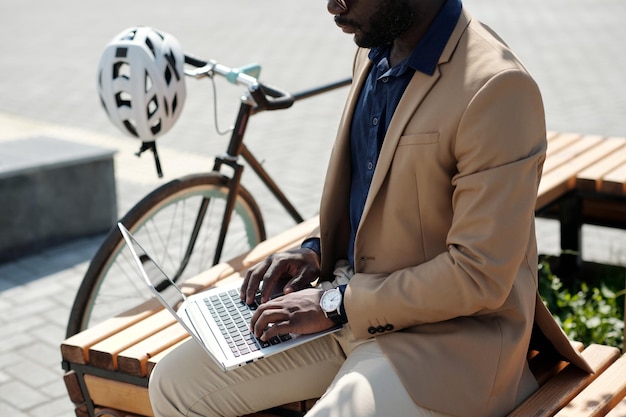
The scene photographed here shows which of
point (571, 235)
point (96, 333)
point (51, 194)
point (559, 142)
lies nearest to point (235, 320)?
point (96, 333)

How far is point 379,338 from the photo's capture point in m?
2.64

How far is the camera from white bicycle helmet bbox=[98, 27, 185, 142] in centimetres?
416

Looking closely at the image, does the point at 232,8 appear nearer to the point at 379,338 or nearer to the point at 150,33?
the point at 150,33

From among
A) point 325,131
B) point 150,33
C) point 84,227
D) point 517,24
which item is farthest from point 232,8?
point 150,33

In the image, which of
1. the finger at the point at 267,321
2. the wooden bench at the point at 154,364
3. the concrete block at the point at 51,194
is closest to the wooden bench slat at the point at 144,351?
the wooden bench at the point at 154,364

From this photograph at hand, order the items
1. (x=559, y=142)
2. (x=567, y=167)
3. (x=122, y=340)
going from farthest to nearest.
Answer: (x=559, y=142), (x=567, y=167), (x=122, y=340)

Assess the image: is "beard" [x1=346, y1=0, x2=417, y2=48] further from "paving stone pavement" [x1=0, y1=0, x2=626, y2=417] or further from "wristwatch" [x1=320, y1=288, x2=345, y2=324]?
"paving stone pavement" [x1=0, y1=0, x2=626, y2=417]

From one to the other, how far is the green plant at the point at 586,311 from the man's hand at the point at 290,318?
7.53 ft

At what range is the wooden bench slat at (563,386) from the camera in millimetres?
2756

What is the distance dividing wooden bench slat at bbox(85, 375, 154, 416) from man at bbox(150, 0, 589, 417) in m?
0.40

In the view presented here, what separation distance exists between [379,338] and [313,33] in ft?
40.1

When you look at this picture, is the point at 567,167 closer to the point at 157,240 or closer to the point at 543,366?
the point at 543,366

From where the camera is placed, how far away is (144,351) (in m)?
3.34

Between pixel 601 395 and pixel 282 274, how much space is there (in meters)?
1.00
